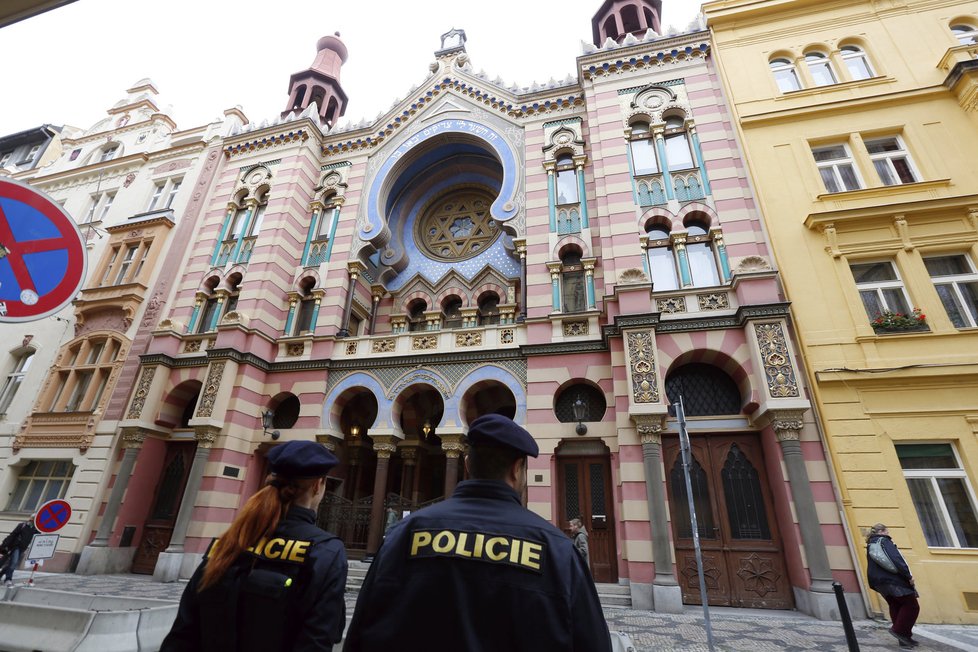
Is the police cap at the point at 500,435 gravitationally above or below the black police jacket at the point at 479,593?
above

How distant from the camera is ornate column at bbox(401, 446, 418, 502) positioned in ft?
53.9

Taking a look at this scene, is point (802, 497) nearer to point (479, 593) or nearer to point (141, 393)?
point (479, 593)

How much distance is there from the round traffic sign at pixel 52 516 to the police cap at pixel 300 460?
9282mm

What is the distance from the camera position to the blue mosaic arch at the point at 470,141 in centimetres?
1756

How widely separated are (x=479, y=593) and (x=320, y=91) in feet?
95.7

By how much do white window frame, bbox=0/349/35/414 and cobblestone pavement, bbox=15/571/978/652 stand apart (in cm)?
1394

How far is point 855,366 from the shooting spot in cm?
1134

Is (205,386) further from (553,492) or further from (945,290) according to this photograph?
(945,290)

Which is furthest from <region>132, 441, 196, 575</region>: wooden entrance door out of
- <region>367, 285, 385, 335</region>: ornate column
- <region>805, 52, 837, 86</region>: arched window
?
<region>805, 52, 837, 86</region>: arched window

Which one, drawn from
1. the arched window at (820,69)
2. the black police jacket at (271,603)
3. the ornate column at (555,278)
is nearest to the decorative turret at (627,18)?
the arched window at (820,69)

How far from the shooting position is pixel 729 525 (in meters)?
11.6

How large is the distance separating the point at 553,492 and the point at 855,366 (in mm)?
8180

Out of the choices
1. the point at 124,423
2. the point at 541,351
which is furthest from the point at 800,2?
the point at 124,423

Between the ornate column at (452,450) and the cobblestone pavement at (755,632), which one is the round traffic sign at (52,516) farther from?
the ornate column at (452,450)
